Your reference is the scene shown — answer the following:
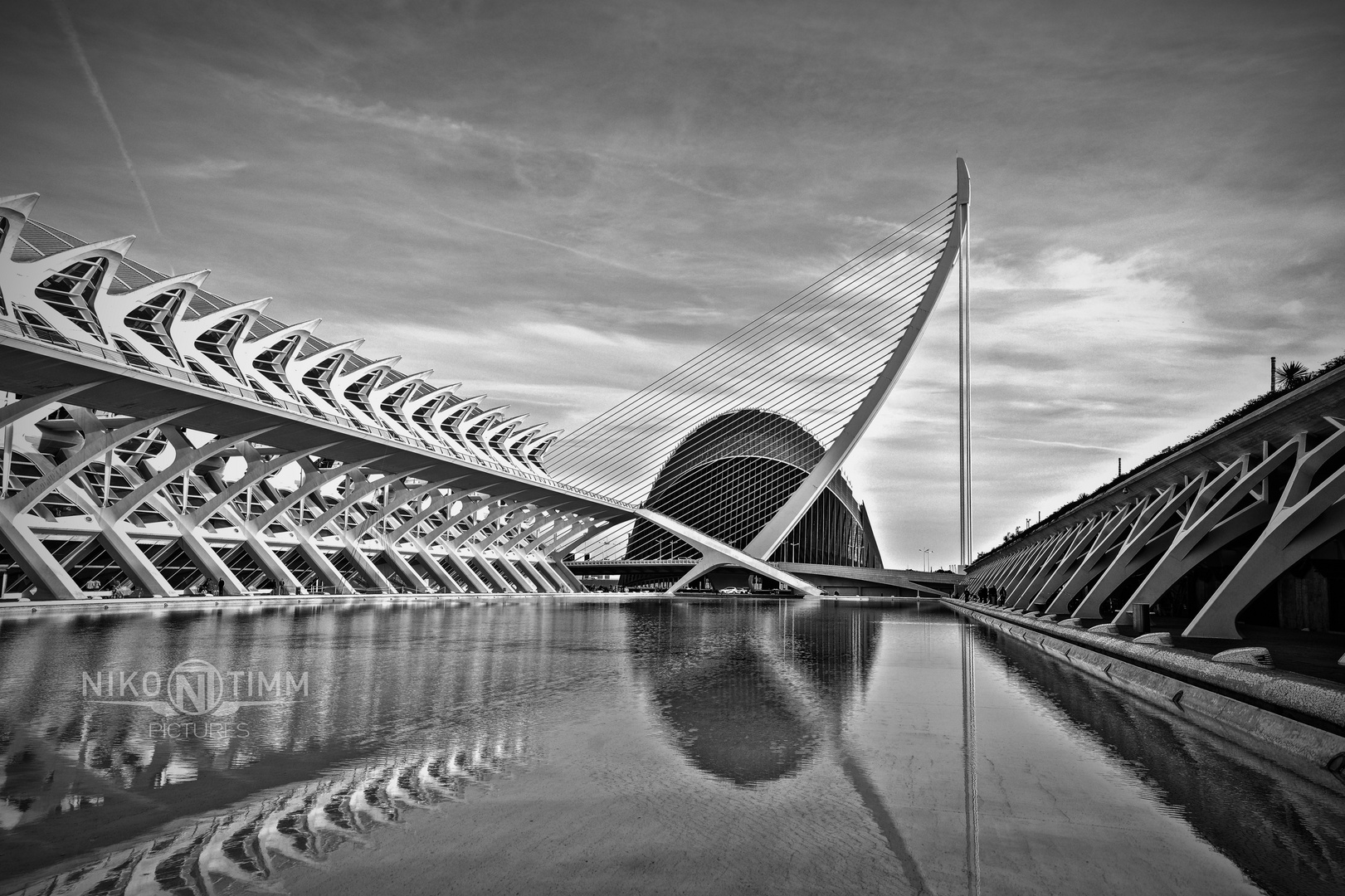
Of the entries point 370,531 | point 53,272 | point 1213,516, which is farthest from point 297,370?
point 1213,516

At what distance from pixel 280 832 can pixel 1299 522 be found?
10384 mm

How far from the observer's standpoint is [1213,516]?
12.8 metres

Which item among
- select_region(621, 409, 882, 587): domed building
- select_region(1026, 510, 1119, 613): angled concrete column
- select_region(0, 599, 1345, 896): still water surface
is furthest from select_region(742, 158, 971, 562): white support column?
select_region(0, 599, 1345, 896): still water surface

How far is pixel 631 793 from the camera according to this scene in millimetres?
4188

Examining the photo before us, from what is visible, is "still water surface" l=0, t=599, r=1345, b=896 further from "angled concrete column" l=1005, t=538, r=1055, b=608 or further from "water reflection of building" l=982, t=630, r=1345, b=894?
"angled concrete column" l=1005, t=538, r=1055, b=608

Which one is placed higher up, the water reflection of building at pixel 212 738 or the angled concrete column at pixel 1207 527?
the angled concrete column at pixel 1207 527

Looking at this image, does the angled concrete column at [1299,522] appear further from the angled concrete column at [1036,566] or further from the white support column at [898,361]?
the white support column at [898,361]

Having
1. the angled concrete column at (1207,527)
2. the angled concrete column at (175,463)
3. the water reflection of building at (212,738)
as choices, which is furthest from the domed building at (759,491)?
the water reflection of building at (212,738)

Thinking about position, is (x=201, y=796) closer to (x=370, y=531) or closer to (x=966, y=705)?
(x=966, y=705)

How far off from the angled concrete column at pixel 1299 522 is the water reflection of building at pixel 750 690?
4489mm

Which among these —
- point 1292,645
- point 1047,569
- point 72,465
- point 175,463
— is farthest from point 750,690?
point 175,463

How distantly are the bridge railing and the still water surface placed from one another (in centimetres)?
1665

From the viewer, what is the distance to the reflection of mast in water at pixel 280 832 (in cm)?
295

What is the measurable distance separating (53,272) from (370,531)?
1953 centimetres
